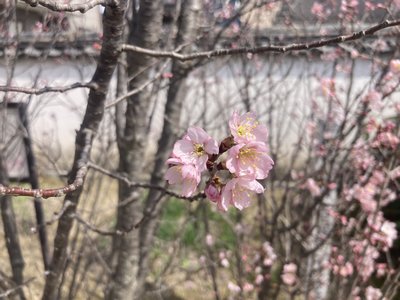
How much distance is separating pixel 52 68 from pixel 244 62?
8.25ft

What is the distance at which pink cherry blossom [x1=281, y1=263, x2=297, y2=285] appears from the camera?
13.4 ft

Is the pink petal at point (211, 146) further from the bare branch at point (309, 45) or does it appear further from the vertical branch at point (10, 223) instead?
the vertical branch at point (10, 223)

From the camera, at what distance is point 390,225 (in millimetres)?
4035

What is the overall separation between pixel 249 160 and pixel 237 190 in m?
0.09

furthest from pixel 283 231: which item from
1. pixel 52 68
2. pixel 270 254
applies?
pixel 52 68

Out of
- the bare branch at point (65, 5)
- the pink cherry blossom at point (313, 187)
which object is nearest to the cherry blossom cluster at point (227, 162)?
the bare branch at point (65, 5)

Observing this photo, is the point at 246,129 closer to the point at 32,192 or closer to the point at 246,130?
the point at 246,130

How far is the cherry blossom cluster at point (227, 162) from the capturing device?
133 centimetres

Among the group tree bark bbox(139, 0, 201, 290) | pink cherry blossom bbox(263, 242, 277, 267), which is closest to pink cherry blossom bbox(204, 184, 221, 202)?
tree bark bbox(139, 0, 201, 290)

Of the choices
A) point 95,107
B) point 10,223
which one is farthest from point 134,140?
point 95,107

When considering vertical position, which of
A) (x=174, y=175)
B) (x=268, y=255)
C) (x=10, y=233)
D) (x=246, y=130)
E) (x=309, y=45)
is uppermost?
(x=309, y=45)

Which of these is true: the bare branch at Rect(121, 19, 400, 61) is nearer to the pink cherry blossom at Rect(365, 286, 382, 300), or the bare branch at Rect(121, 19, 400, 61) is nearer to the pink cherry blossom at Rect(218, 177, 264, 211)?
the pink cherry blossom at Rect(218, 177, 264, 211)

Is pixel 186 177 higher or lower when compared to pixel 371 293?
higher

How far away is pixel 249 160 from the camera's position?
1352mm
